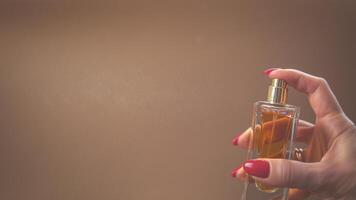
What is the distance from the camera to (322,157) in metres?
0.47

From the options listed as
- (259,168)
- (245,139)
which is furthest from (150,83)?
(259,168)

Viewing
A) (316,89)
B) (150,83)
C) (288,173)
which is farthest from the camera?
(150,83)

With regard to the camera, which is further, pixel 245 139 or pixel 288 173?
pixel 245 139

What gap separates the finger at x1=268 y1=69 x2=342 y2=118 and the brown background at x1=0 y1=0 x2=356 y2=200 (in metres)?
0.19

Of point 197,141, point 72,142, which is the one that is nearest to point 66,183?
point 72,142

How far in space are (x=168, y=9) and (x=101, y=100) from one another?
266 mm

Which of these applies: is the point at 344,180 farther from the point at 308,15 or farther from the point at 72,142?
the point at 72,142

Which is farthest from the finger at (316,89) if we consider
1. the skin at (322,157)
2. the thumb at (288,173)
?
the thumb at (288,173)

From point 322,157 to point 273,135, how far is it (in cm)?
8

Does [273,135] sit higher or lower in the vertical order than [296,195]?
higher

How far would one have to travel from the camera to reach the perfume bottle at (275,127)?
475 mm

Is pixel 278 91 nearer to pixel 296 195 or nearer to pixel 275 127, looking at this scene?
pixel 275 127

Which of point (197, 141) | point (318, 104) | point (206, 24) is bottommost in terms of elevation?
point (197, 141)

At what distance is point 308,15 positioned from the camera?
700 mm
